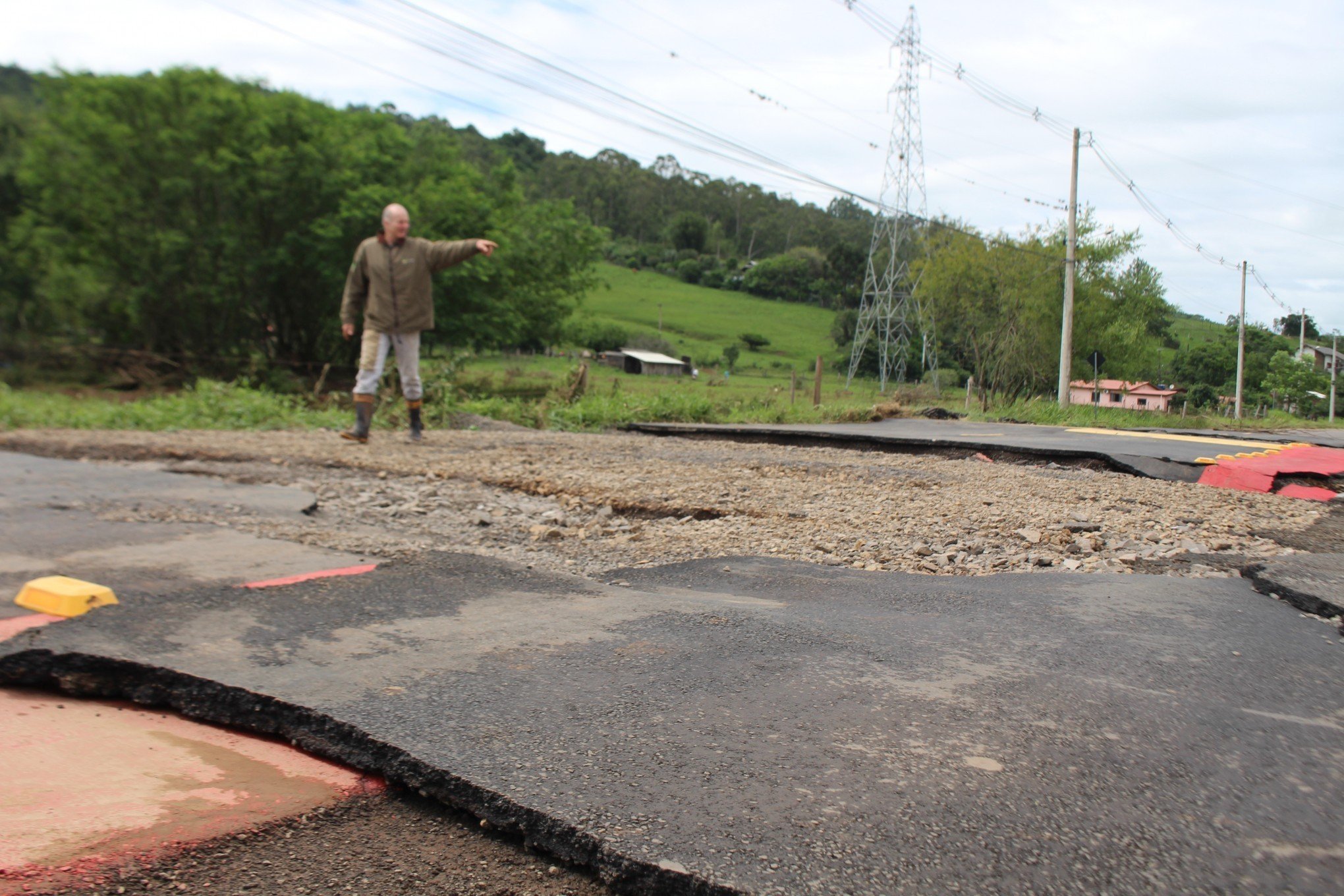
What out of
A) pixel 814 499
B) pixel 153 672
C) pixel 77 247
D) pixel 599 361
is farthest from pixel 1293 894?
pixel 599 361

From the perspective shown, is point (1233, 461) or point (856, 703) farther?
point (1233, 461)

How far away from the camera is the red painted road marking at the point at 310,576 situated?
3047 mm

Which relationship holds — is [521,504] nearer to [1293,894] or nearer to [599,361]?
[1293,894]

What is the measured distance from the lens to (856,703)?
2076 mm

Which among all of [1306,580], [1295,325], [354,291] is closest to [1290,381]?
[1295,325]

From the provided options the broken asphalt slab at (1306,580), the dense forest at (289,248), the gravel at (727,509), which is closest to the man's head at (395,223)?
the gravel at (727,509)

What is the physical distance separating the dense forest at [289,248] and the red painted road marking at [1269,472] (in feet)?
56.9

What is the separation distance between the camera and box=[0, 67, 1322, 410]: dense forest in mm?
23734

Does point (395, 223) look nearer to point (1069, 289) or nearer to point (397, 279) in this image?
point (397, 279)

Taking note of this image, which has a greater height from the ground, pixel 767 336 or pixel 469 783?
pixel 767 336

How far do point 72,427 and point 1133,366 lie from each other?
37.5 m

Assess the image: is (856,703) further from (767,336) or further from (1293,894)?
(767,336)

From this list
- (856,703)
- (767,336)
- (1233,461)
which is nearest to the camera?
(856,703)

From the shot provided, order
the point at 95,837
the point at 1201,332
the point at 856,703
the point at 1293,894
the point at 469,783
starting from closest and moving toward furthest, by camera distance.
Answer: the point at 1293,894, the point at 95,837, the point at 469,783, the point at 856,703, the point at 1201,332
